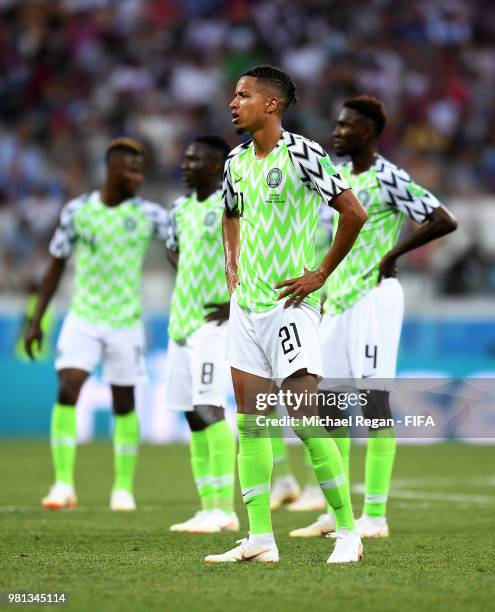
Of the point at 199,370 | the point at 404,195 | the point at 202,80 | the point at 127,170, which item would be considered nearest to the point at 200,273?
the point at 199,370

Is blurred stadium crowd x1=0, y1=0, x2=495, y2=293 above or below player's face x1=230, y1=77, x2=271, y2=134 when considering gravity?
above

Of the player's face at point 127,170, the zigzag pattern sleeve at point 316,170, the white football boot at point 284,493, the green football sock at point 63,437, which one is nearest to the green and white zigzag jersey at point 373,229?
the zigzag pattern sleeve at point 316,170

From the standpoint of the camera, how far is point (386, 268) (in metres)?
8.37

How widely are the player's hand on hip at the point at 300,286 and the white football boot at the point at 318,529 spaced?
7.14 ft

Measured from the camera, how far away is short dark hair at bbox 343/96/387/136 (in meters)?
8.52

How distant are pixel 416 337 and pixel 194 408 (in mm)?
8697

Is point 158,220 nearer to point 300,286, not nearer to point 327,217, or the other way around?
point 327,217

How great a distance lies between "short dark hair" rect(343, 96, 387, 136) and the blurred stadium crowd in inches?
425

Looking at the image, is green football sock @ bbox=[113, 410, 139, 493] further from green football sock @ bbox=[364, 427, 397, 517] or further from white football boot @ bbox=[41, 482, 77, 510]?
green football sock @ bbox=[364, 427, 397, 517]

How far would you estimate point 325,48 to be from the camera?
73.4 ft

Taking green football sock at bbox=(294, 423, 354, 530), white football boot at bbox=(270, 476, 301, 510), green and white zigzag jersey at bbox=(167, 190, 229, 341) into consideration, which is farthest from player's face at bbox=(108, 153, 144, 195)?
green football sock at bbox=(294, 423, 354, 530)

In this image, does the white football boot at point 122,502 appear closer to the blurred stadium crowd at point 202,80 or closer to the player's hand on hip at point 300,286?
the player's hand on hip at point 300,286

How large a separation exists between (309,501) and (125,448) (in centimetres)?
149

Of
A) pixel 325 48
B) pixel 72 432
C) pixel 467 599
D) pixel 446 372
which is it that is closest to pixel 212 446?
pixel 72 432
